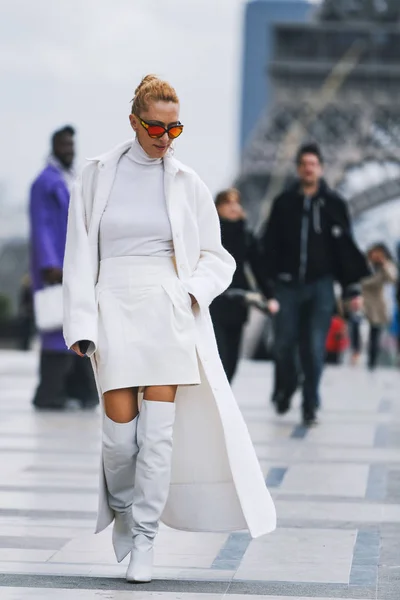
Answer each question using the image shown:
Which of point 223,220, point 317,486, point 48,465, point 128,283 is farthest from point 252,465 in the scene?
point 223,220

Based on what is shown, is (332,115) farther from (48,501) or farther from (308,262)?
(48,501)

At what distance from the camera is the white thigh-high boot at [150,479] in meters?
5.05

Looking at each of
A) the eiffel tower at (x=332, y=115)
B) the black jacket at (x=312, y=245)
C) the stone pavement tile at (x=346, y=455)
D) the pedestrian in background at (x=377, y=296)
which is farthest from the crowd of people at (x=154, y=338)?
the eiffel tower at (x=332, y=115)

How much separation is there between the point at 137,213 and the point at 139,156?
0.21 metres

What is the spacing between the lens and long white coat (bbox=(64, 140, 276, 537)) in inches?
202

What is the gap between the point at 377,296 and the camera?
20594 millimetres

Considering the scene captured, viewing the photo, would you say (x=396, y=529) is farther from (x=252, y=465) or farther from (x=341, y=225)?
(x=341, y=225)

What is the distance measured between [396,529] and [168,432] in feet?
4.92

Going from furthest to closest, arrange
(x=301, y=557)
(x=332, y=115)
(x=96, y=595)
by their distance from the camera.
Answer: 1. (x=332, y=115)
2. (x=301, y=557)
3. (x=96, y=595)

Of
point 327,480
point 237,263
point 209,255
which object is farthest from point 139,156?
point 237,263

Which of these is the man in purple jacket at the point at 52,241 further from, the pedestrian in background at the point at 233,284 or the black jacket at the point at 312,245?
the black jacket at the point at 312,245

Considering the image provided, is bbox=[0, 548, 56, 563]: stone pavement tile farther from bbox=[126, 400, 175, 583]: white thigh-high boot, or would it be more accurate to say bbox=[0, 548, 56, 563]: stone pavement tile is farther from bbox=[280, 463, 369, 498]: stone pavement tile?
bbox=[280, 463, 369, 498]: stone pavement tile

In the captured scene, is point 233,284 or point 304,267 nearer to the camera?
point 233,284

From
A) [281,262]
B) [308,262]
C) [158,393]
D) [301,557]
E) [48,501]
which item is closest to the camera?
[158,393]
